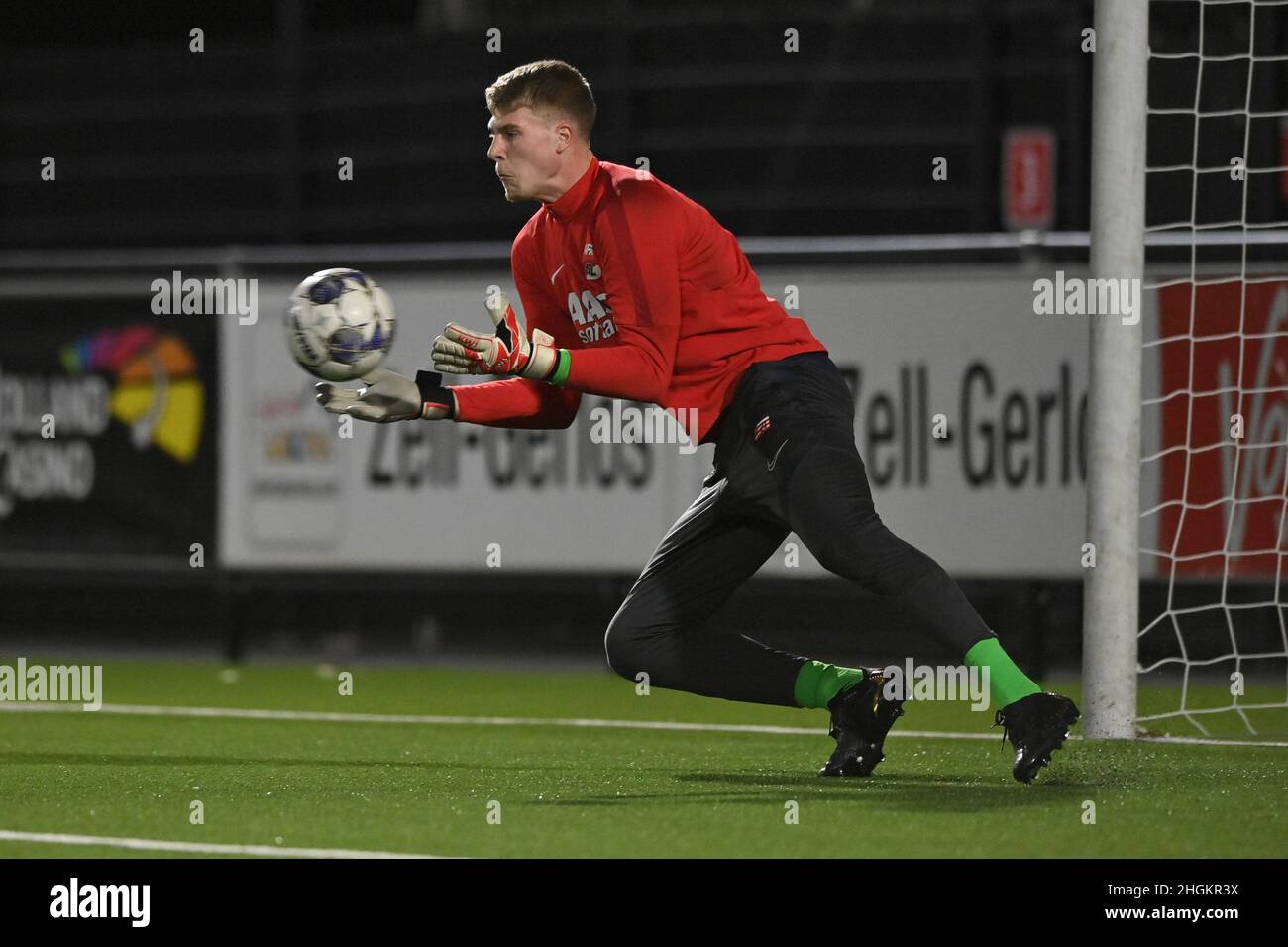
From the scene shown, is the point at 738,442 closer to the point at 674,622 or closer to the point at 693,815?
the point at 674,622

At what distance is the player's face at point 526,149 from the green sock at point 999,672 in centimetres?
171

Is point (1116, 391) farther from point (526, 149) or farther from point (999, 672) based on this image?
point (526, 149)

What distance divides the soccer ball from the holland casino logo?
546 cm

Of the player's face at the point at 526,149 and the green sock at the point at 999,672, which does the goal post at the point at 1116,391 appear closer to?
the green sock at the point at 999,672

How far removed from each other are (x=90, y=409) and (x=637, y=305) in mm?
6168

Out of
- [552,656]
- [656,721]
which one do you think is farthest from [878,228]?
[656,721]

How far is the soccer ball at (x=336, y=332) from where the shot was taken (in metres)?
6.17

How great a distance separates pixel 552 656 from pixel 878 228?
6036 mm

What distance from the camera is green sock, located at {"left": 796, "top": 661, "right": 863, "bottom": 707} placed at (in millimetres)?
6594

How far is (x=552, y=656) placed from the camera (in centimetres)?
1221

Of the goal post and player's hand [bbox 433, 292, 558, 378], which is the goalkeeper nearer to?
player's hand [bbox 433, 292, 558, 378]

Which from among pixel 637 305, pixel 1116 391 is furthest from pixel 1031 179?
pixel 637 305

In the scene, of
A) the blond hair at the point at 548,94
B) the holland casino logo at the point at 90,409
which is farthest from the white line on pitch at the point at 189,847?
the holland casino logo at the point at 90,409

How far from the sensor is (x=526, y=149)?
6391 mm
